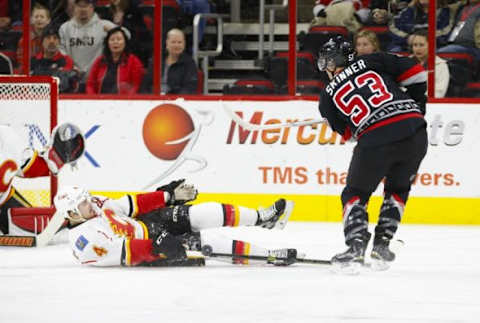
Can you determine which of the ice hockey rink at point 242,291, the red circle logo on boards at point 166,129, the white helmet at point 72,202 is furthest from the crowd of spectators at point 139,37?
the white helmet at point 72,202

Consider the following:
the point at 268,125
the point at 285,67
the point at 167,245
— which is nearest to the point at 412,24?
the point at 285,67

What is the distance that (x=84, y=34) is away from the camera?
8047 millimetres

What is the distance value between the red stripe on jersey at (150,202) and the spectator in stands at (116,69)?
287 centimetres

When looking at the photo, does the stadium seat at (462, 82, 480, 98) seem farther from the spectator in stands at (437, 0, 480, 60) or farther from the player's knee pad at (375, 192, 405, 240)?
the player's knee pad at (375, 192, 405, 240)

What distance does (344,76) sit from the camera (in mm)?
5004

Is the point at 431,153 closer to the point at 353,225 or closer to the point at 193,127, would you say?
the point at 193,127

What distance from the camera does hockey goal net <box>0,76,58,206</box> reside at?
270 inches

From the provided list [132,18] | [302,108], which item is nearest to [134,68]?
[132,18]

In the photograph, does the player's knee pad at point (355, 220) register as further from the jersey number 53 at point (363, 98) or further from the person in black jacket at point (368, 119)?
the jersey number 53 at point (363, 98)

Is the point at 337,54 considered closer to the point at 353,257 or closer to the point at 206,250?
the point at 353,257

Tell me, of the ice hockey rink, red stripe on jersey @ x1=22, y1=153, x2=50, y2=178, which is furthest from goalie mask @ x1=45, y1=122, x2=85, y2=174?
the ice hockey rink

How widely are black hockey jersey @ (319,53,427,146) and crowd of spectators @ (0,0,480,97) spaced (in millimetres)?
2625

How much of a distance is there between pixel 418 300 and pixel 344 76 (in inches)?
50.2

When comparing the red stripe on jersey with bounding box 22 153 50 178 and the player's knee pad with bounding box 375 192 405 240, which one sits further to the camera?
the red stripe on jersey with bounding box 22 153 50 178
